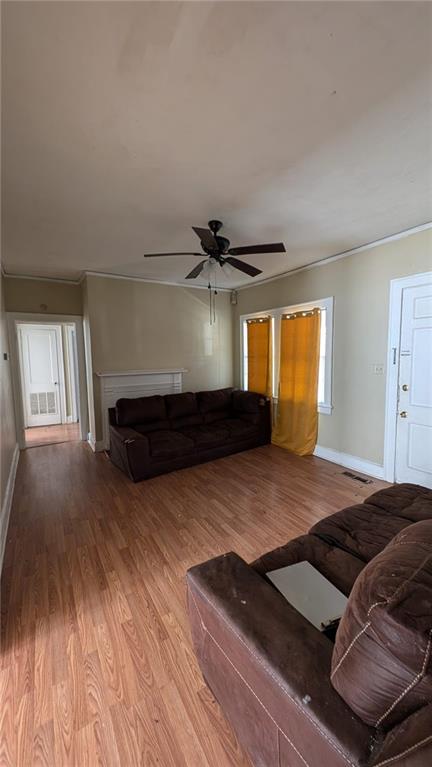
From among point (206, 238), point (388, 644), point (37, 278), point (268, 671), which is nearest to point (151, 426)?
point (206, 238)

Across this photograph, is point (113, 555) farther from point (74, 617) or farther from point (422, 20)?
point (422, 20)

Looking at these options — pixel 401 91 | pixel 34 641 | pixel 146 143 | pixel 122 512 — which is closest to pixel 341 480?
pixel 122 512

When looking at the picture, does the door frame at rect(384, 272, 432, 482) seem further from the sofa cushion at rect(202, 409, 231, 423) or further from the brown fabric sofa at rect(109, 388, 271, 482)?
the sofa cushion at rect(202, 409, 231, 423)

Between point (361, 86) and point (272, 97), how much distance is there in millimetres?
402

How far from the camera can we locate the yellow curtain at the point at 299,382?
4066 millimetres

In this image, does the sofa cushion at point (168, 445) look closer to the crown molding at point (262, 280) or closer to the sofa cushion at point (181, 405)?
the sofa cushion at point (181, 405)

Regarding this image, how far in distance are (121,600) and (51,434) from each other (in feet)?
14.5

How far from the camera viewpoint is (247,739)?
1.03 meters

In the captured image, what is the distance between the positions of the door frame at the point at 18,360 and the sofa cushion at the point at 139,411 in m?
1.19

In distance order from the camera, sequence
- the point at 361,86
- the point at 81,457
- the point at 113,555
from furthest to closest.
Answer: the point at 81,457
the point at 113,555
the point at 361,86

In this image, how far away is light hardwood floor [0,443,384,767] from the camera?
119cm

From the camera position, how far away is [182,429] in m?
4.31

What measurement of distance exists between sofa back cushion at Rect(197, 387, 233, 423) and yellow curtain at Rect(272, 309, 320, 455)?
0.88 metres

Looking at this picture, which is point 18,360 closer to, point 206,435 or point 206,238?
point 206,435
